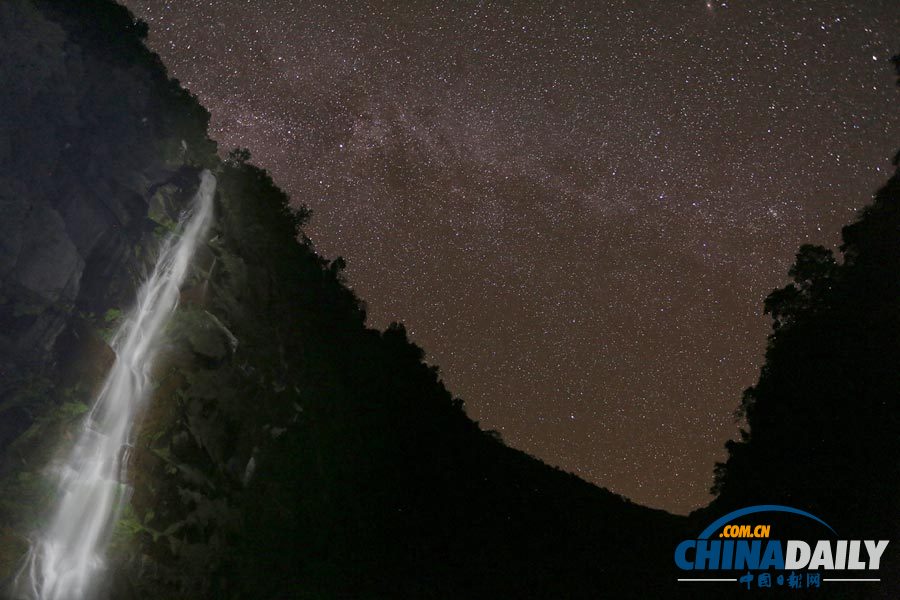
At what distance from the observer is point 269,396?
800 inches

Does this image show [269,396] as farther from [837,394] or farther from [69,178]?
[837,394]

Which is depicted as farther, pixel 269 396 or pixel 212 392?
pixel 269 396

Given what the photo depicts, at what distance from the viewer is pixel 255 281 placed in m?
21.2

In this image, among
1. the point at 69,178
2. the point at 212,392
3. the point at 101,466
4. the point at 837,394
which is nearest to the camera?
the point at 101,466

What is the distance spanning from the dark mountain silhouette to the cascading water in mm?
351

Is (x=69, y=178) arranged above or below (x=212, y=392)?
above

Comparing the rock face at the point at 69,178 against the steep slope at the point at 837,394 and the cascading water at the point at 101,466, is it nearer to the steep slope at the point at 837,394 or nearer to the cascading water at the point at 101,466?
the cascading water at the point at 101,466

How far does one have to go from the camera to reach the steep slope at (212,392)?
1358 centimetres

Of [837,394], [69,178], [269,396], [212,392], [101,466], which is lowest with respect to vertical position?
[101,466]

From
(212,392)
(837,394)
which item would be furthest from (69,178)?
(837,394)

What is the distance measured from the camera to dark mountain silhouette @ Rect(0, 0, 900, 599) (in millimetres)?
13812

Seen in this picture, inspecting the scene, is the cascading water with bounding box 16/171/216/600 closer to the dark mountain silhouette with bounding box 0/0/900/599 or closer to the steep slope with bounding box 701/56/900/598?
the dark mountain silhouette with bounding box 0/0/900/599

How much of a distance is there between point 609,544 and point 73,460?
2416 centimetres

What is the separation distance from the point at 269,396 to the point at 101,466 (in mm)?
6879
